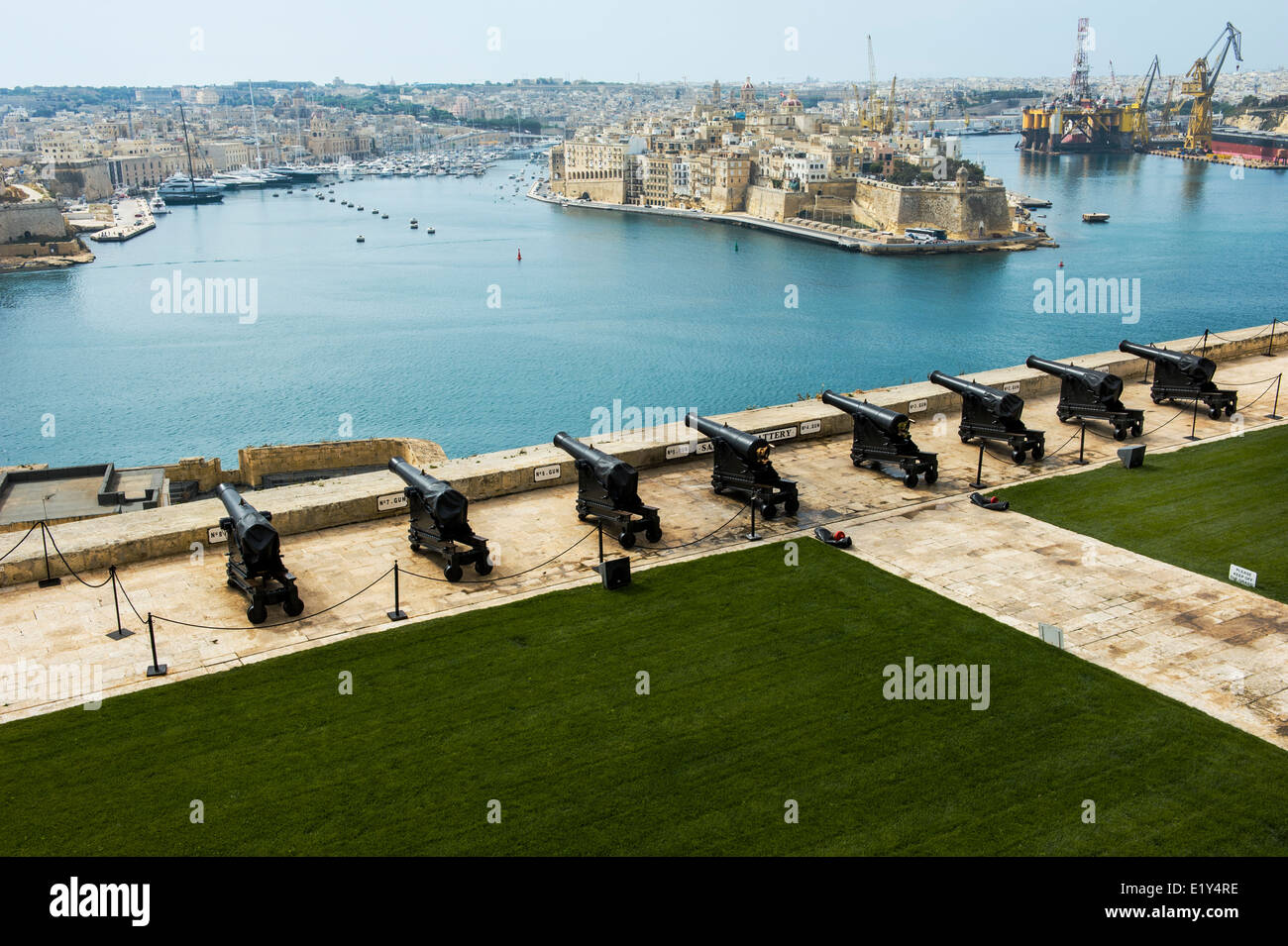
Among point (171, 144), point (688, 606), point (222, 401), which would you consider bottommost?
point (222, 401)

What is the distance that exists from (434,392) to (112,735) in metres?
42.9

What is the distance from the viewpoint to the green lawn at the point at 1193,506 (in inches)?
489

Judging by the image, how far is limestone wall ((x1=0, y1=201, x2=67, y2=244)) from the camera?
313 ft

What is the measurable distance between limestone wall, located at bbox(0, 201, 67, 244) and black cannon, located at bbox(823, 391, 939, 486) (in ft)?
329

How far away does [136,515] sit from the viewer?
12594 millimetres

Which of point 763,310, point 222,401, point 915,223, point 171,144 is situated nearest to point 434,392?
point 222,401

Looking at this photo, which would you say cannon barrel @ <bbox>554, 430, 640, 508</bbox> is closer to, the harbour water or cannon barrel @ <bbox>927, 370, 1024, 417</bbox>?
cannon barrel @ <bbox>927, 370, 1024, 417</bbox>

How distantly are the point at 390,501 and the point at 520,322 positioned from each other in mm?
53821

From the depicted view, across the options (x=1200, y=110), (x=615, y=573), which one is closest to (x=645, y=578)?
(x=615, y=573)

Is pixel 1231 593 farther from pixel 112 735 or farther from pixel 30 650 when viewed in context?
pixel 30 650

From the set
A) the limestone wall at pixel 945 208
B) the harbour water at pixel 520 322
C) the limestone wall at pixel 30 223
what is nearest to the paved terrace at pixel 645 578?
the harbour water at pixel 520 322

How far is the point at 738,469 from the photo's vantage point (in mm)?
13922

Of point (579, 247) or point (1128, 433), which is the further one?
point (579, 247)
